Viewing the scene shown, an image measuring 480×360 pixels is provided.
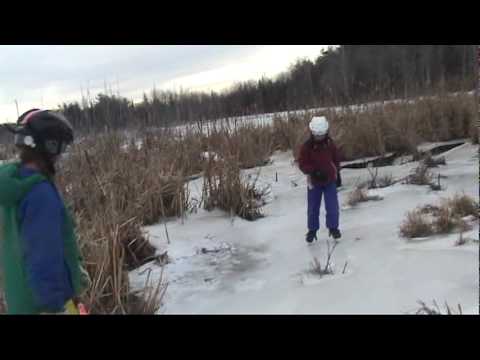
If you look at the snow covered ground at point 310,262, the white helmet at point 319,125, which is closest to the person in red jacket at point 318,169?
the white helmet at point 319,125

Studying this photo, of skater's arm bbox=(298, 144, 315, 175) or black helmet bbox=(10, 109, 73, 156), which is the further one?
skater's arm bbox=(298, 144, 315, 175)

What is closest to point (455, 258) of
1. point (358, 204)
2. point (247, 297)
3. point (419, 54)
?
point (247, 297)

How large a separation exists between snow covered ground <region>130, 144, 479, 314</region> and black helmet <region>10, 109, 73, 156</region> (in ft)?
5.10

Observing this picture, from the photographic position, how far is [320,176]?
4.16 m

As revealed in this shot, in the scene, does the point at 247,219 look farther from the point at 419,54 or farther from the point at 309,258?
the point at 419,54

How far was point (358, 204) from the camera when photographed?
4805 millimetres

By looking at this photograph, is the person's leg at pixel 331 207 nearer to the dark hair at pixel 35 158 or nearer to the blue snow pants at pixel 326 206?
the blue snow pants at pixel 326 206

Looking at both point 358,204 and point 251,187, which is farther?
point 251,187

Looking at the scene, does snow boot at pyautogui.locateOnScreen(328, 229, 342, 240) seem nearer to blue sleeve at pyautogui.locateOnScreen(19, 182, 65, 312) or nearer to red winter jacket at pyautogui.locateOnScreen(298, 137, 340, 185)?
red winter jacket at pyautogui.locateOnScreen(298, 137, 340, 185)

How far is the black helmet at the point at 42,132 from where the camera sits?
1713 millimetres

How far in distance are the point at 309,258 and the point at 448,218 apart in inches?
45.4

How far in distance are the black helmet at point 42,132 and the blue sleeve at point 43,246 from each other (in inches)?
7.5

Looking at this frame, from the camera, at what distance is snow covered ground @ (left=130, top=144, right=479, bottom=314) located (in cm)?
266

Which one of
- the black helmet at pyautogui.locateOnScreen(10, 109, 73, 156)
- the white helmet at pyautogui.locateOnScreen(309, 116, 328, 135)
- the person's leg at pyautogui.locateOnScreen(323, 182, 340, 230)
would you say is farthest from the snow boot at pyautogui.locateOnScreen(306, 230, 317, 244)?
the black helmet at pyautogui.locateOnScreen(10, 109, 73, 156)
